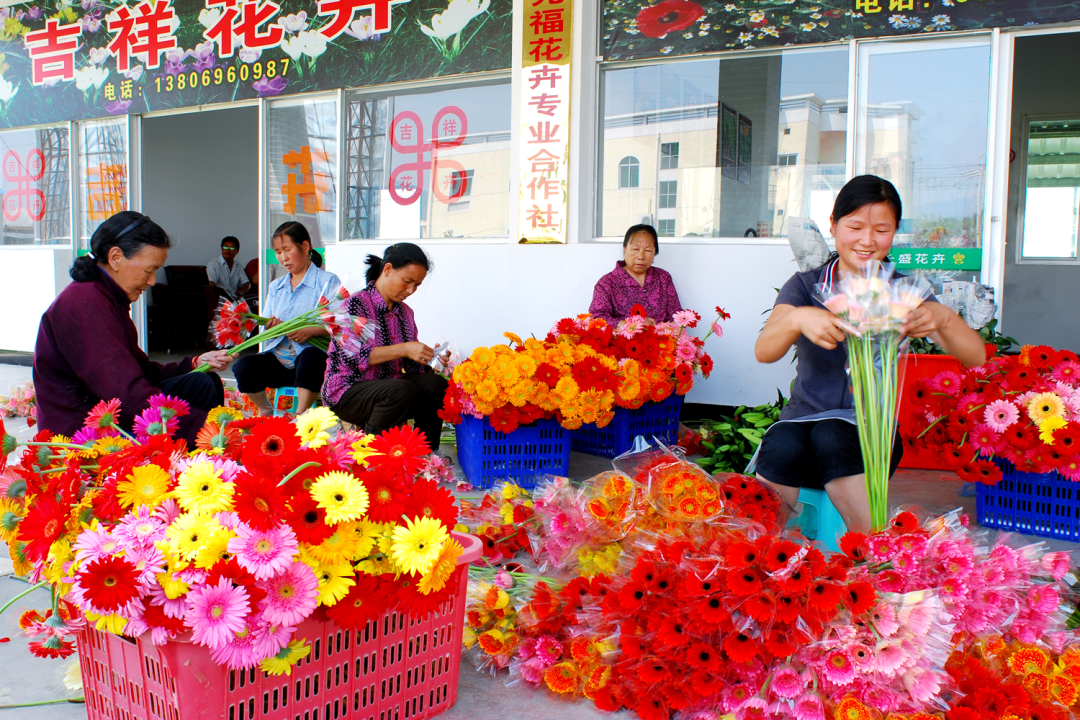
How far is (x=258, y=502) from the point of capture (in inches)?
46.4

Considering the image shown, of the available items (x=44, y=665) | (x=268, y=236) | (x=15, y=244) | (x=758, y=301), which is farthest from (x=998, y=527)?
(x=15, y=244)

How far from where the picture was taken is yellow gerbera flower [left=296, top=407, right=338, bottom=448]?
4.73 feet

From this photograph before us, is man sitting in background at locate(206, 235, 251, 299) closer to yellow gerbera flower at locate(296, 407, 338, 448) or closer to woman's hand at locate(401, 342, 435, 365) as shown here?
woman's hand at locate(401, 342, 435, 365)

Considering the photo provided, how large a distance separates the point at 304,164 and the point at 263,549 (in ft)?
17.1

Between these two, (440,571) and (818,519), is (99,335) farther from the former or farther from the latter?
(818,519)

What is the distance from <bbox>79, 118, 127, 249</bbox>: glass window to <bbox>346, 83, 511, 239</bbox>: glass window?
8.03ft

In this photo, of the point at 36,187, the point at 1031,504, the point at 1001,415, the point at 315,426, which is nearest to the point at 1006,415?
the point at 1001,415

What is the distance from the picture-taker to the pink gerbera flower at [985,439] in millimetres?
2479

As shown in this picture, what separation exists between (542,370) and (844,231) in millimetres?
1355

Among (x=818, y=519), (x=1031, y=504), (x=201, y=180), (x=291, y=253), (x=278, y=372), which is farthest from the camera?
(x=201, y=180)

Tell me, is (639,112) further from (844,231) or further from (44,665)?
(44,665)

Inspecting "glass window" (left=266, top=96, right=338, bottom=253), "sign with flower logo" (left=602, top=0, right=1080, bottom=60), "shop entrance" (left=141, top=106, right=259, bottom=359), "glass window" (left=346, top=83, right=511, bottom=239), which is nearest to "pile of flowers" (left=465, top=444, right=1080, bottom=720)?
"sign with flower logo" (left=602, top=0, right=1080, bottom=60)

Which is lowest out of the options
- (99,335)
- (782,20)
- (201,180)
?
(99,335)

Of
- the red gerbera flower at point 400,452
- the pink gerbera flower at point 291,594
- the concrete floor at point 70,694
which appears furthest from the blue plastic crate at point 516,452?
the pink gerbera flower at point 291,594
